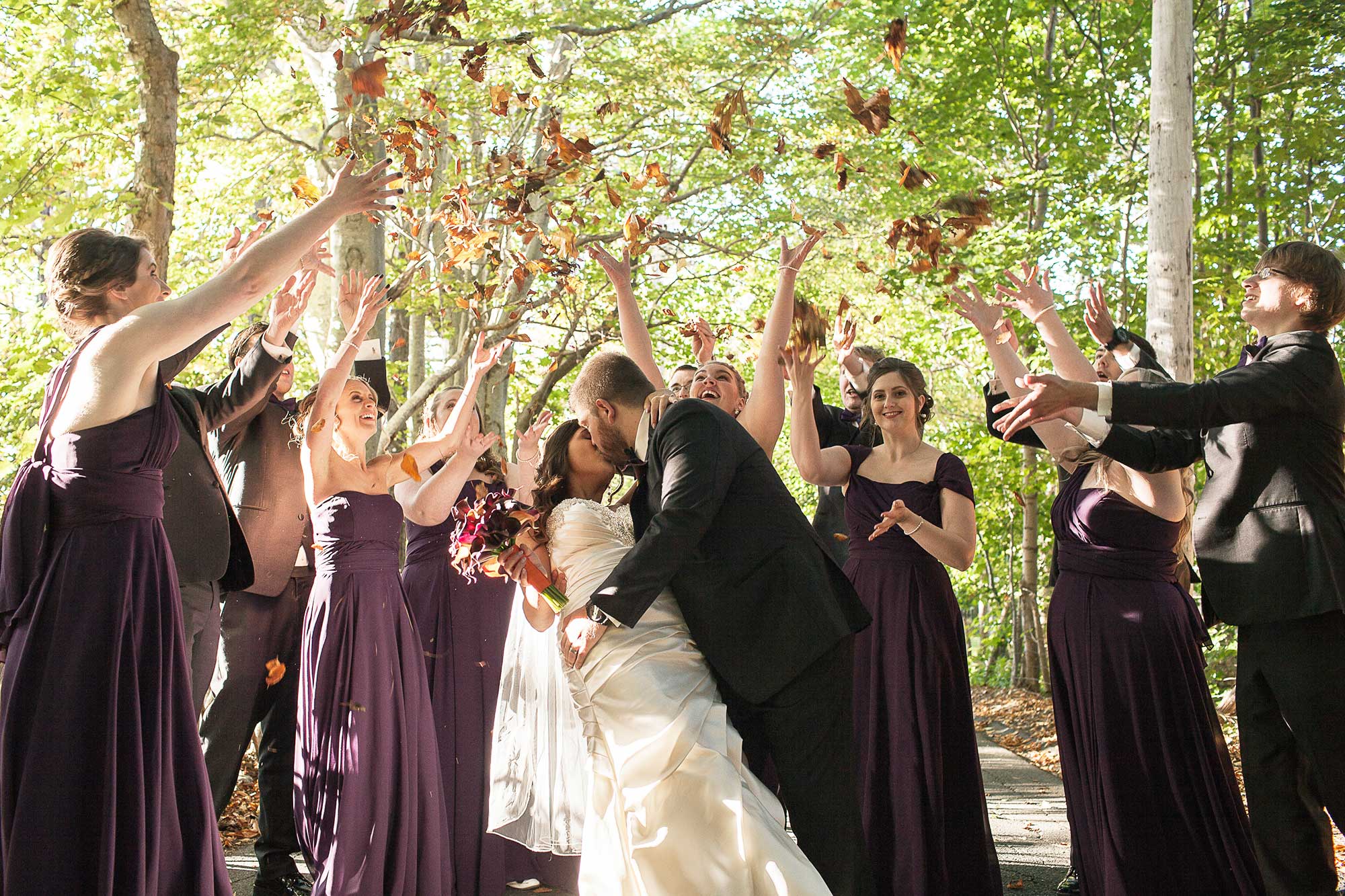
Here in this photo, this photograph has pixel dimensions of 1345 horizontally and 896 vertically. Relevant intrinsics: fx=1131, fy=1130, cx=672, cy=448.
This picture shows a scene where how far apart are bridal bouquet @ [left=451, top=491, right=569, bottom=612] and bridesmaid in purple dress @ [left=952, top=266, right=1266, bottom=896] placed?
6.53ft

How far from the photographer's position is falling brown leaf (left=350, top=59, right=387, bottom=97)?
15.0 ft

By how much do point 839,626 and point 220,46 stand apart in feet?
28.2

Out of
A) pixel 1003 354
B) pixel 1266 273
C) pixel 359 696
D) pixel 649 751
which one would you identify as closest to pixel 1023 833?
pixel 1003 354

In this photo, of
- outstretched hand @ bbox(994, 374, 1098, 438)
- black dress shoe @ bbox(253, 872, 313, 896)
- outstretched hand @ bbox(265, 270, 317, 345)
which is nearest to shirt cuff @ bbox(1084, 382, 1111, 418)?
outstretched hand @ bbox(994, 374, 1098, 438)

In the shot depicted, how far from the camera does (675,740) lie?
11.2 feet

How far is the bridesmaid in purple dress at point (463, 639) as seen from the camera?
5289 millimetres

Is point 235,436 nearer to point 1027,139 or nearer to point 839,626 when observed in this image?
point 839,626

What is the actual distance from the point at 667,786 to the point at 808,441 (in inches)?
83.8

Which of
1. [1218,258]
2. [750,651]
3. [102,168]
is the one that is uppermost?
[102,168]

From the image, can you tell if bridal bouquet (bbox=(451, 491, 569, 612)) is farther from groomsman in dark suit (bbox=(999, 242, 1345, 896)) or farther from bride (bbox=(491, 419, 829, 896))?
groomsman in dark suit (bbox=(999, 242, 1345, 896))

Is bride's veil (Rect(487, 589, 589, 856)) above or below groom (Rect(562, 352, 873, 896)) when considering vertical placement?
below

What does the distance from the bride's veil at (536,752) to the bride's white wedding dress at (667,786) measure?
55.5 inches

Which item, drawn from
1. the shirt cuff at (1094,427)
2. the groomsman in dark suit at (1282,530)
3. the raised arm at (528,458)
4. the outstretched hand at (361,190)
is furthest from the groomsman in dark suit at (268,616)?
the groomsman in dark suit at (1282,530)

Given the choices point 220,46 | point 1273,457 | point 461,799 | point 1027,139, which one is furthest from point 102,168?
point 1027,139
